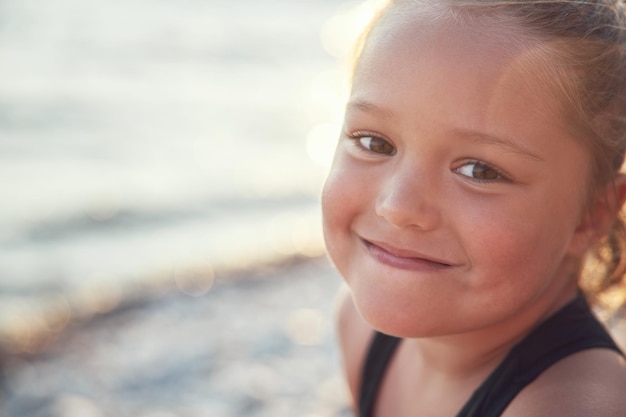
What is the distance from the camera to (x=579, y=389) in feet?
5.57

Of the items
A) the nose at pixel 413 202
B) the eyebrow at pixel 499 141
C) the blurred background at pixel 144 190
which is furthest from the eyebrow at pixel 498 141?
the blurred background at pixel 144 190

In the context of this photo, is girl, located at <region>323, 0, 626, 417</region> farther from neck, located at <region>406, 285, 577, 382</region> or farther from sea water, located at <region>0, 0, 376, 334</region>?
sea water, located at <region>0, 0, 376, 334</region>

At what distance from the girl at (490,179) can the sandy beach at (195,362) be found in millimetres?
1835

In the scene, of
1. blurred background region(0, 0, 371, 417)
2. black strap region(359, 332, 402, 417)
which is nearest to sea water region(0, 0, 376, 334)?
blurred background region(0, 0, 371, 417)

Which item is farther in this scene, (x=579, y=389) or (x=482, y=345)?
(x=482, y=345)

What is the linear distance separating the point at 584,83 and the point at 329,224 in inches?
24.2

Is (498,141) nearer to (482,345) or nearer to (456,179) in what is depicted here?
Answer: (456,179)

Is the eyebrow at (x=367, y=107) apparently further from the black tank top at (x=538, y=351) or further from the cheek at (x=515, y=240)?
the black tank top at (x=538, y=351)

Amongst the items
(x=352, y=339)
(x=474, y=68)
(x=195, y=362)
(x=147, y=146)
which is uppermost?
(x=474, y=68)

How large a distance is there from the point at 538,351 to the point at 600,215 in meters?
0.33

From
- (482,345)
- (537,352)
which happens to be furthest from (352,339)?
(537,352)

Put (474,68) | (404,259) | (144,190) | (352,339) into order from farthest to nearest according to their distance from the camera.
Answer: (144,190), (352,339), (404,259), (474,68)

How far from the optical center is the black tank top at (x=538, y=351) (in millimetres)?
1846

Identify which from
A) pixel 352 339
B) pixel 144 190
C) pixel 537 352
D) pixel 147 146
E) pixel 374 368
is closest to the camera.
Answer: pixel 537 352
